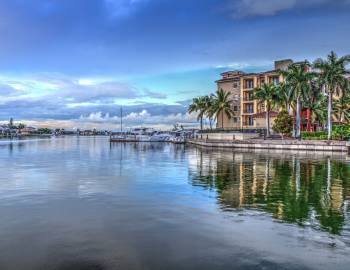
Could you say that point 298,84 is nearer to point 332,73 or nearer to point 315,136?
point 332,73

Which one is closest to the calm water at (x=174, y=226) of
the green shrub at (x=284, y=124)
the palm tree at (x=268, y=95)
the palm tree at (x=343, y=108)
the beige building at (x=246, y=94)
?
the green shrub at (x=284, y=124)

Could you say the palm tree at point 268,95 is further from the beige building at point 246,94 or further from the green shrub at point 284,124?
the beige building at point 246,94

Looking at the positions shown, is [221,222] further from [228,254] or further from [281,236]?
[228,254]

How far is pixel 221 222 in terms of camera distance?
15.6m

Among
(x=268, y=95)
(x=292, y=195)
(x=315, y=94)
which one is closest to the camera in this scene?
(x=292, y=195)

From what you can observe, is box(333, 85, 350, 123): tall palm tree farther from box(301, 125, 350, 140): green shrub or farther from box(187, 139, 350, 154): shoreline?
box(187, 139, 350, 154): shoreline

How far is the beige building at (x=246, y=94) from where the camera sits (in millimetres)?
113800

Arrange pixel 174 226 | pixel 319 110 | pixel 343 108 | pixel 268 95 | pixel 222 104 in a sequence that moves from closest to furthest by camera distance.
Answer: pixel 174 226 → pixel 268 95 → pixel 319 110 → pixel 343 108 → pixel 222 104

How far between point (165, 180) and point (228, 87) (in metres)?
102

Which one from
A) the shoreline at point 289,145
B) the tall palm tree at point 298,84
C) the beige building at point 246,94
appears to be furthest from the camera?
the beige building at point 246,94

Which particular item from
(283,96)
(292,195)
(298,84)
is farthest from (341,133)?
(292,195)

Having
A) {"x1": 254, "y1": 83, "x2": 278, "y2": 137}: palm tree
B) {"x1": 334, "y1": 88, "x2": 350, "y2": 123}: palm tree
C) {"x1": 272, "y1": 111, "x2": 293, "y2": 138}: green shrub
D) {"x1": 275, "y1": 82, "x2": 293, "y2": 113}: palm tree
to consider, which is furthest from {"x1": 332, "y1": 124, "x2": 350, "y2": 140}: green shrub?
{"x1": 334, "y1": 88, "x2": 350, "y2": 123}: palm tree

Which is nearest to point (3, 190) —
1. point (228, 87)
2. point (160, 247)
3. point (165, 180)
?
point (165, 180)

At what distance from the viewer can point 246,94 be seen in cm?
12106
